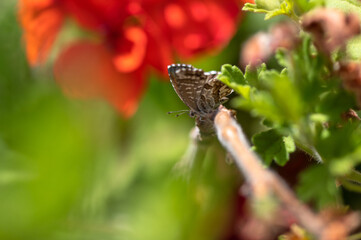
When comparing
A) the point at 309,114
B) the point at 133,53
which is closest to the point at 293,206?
the point at 309,114

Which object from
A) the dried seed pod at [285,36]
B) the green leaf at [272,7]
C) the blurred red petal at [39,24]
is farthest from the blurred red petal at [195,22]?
the dried seed pod at [285,36]

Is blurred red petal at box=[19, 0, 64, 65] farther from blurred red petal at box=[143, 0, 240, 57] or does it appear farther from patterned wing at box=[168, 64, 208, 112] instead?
patterned wing at box=[168, 64, 208, 112]

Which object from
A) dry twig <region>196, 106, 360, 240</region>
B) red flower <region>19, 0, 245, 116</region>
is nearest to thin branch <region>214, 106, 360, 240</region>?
dry twig <region>196, 106, 360, 240</region>

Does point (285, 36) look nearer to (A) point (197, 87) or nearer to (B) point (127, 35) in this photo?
(A) point (197, 87)

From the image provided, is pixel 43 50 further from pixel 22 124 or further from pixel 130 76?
pixel 22 124

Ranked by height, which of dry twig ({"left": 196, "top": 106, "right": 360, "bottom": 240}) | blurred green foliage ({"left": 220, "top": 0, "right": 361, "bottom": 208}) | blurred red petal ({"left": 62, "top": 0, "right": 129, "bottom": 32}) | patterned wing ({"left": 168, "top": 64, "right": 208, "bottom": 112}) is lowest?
dry twig ({"left": 196, "top": 106, "right": 360, "bottom": 240})

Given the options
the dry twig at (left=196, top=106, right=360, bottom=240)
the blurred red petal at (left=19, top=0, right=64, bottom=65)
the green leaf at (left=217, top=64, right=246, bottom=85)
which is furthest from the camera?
the blurred red petal at (left=19, top=0, right=64, bottom=65)
